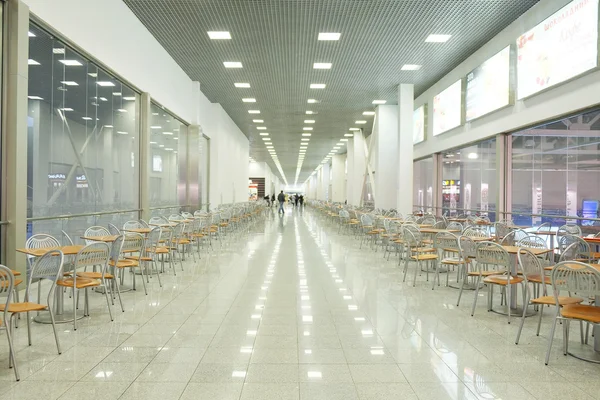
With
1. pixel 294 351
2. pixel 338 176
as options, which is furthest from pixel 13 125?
pixel 338 176

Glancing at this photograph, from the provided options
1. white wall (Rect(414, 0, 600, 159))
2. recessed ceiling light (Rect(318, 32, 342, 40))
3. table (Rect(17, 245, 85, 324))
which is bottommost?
table (Rect(17, 245, 85, 324))

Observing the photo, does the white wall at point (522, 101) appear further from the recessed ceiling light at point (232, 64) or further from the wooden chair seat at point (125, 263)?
the wooden chair seat at point (125, 263)

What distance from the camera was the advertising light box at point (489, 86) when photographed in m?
9.55

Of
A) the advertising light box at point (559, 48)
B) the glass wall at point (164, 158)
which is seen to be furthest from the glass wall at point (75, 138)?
the advertising light box at point (559, 48)

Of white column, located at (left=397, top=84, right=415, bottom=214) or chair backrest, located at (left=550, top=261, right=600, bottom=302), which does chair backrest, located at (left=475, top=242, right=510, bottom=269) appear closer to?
chair backrest, located at (left=550, top=261, right=600, bottom=302)

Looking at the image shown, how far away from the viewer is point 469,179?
14344 millimetres

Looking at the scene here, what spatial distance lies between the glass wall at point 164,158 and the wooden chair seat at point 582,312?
356 inches

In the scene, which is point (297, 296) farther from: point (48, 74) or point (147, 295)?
point (48, 74)

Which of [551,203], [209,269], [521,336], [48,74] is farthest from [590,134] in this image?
[48,74]

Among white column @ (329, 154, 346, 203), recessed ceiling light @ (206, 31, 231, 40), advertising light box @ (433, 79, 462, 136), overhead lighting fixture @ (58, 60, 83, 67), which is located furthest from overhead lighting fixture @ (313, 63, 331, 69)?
A: white column @ (329, 154, 346, 203)

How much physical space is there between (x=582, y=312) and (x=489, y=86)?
8.04 m

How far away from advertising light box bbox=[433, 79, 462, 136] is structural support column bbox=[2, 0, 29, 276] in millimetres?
10172

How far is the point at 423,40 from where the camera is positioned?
10180 millimetres

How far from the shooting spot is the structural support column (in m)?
5.34
